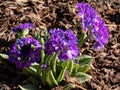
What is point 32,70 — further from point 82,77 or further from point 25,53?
point 82,77

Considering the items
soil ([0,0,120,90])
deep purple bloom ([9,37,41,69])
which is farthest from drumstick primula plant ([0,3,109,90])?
soil ([0,0,120,90])

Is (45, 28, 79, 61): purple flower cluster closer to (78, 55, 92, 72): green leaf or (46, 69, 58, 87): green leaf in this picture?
(46, 69, 58, 87): green leaf

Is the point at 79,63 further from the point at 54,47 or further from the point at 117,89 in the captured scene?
the point at 54,47

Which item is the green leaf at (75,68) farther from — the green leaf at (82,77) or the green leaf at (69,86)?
the green leaf at (69,86)

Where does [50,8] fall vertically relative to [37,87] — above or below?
above

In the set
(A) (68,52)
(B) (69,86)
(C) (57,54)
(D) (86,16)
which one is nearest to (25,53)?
(C) (57,54)

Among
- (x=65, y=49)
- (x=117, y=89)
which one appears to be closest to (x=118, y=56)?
(x=117, y=89)

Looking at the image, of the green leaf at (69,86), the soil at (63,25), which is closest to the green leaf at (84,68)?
the soil at (63,25)
